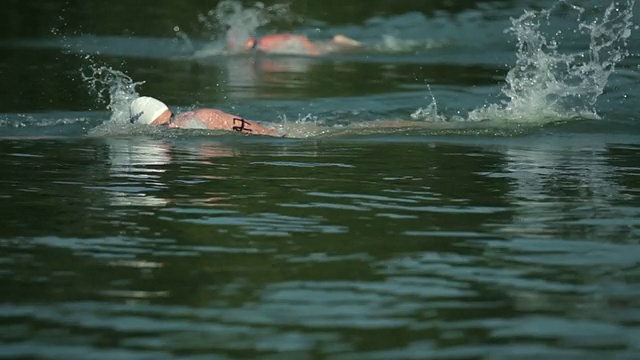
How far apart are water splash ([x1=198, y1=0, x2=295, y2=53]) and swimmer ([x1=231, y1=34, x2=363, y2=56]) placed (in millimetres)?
549

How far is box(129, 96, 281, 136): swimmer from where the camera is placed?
16828mm

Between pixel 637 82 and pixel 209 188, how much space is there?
40.8 feet

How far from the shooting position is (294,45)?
102 feet

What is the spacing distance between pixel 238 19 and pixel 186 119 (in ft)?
55.7

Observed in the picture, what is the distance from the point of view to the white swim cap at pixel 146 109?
16.8 meters

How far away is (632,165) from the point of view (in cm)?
1441

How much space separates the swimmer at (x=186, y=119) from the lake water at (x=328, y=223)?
19 cm

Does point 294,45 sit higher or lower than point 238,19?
lower

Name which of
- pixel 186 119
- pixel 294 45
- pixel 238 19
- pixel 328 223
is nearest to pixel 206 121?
pixel 186 119

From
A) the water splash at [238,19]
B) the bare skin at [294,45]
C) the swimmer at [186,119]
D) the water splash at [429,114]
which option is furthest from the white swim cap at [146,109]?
the water splash at [238,19]

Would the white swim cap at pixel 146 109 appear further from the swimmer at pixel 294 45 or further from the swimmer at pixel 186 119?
the swimmer at pixel 294 45

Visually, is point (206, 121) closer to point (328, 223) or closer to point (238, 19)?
point (328, 223)

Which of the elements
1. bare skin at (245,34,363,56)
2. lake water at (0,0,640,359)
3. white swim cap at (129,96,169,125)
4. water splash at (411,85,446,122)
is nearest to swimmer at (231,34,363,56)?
bare skin at (245,34,363,56)

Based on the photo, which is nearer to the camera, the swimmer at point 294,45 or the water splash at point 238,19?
the swimmer at point 294,45
